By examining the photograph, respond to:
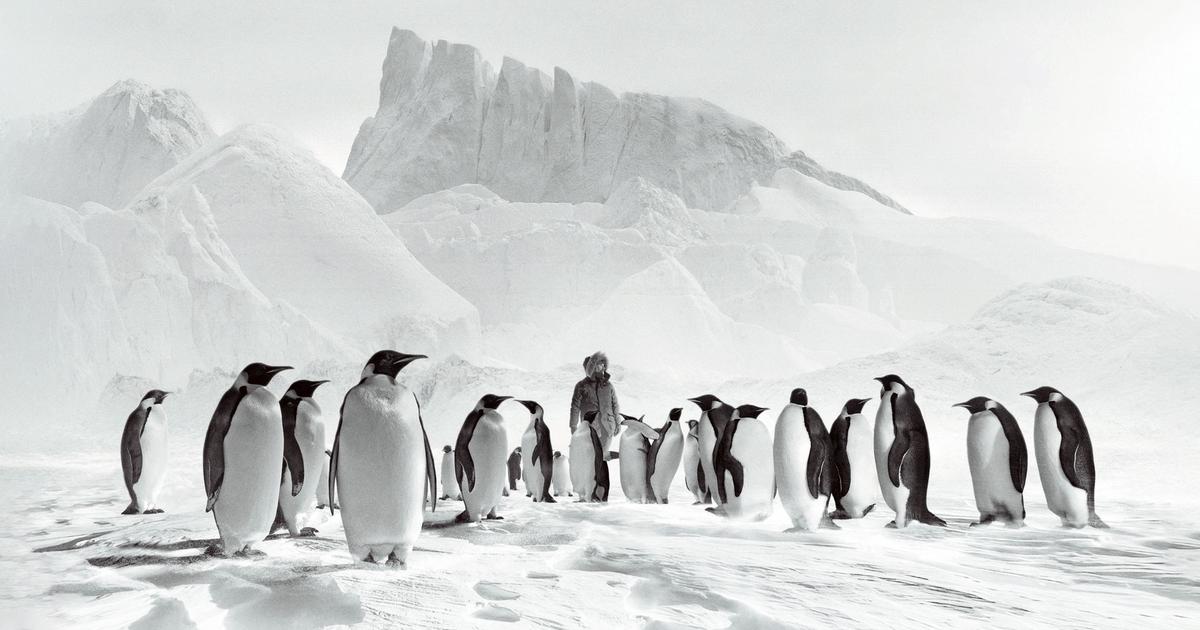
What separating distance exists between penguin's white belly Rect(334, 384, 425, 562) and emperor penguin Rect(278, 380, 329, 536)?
768 mm

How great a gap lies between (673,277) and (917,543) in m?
21.1

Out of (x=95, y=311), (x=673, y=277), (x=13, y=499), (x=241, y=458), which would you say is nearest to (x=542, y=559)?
(x=241, y=458)

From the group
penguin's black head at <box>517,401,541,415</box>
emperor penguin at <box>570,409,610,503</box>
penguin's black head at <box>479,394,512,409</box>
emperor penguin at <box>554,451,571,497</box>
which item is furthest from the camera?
emperor penguin at <box>554,451,571,497</box>

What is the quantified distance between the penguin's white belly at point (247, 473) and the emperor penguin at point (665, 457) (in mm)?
3336

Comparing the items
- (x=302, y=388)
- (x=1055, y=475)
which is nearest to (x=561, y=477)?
(x=302, y=388)

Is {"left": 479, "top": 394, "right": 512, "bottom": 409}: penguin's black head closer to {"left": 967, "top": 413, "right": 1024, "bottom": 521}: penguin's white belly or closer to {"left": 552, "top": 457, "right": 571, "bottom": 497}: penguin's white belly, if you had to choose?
{"left": 967, "top": 413, "right": 1024, "bottom": 521}: penguin's white belly

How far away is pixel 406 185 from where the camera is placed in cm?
4631

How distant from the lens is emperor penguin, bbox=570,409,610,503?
20.2 ft

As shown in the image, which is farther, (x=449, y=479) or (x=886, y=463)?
(x=449, y=479)

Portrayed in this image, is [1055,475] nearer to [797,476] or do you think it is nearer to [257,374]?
[797,476]

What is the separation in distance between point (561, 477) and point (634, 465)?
158 cm

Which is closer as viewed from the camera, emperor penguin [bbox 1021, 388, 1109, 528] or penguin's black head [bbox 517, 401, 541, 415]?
emperor penguin [bbox 1021, 388, 1109, 528]

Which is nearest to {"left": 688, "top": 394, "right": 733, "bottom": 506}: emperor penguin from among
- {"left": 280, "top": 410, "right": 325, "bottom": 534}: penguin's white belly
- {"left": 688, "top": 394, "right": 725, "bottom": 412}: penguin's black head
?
{"left": 688, "top": 394, "right": 725, "bottom": 412}: penguin's black head

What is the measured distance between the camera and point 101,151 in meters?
30.9
